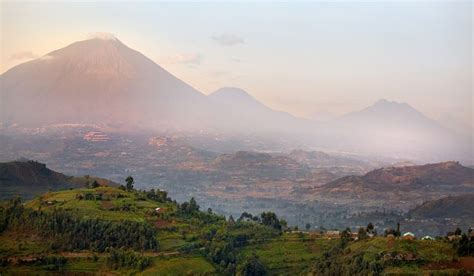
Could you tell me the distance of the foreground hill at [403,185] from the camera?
106 meters

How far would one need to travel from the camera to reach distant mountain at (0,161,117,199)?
242 ft

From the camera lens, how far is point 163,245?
141 ft

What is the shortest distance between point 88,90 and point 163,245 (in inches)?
4969

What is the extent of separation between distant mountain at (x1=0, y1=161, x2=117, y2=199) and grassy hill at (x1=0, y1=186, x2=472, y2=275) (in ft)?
75.4

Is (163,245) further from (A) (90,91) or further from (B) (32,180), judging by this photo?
(A) (90,91)

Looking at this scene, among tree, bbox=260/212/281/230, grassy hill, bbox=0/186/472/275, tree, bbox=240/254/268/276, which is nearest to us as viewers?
grassy hill, bbox=0/186/472/275

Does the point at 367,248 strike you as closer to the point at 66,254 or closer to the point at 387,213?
the point at 66,254

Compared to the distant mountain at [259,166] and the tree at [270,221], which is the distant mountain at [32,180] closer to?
the tree at [270,221]

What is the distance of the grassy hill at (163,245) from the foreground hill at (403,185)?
190ft

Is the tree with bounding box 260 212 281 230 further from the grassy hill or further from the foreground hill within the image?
the foreground hill

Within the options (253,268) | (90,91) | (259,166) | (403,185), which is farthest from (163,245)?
(90,91)

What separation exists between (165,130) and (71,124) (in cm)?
2736

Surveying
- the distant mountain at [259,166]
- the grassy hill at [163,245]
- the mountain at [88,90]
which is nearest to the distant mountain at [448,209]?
→ the grassy hill at [163,245]

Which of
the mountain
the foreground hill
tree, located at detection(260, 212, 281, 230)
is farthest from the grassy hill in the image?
the mountain
